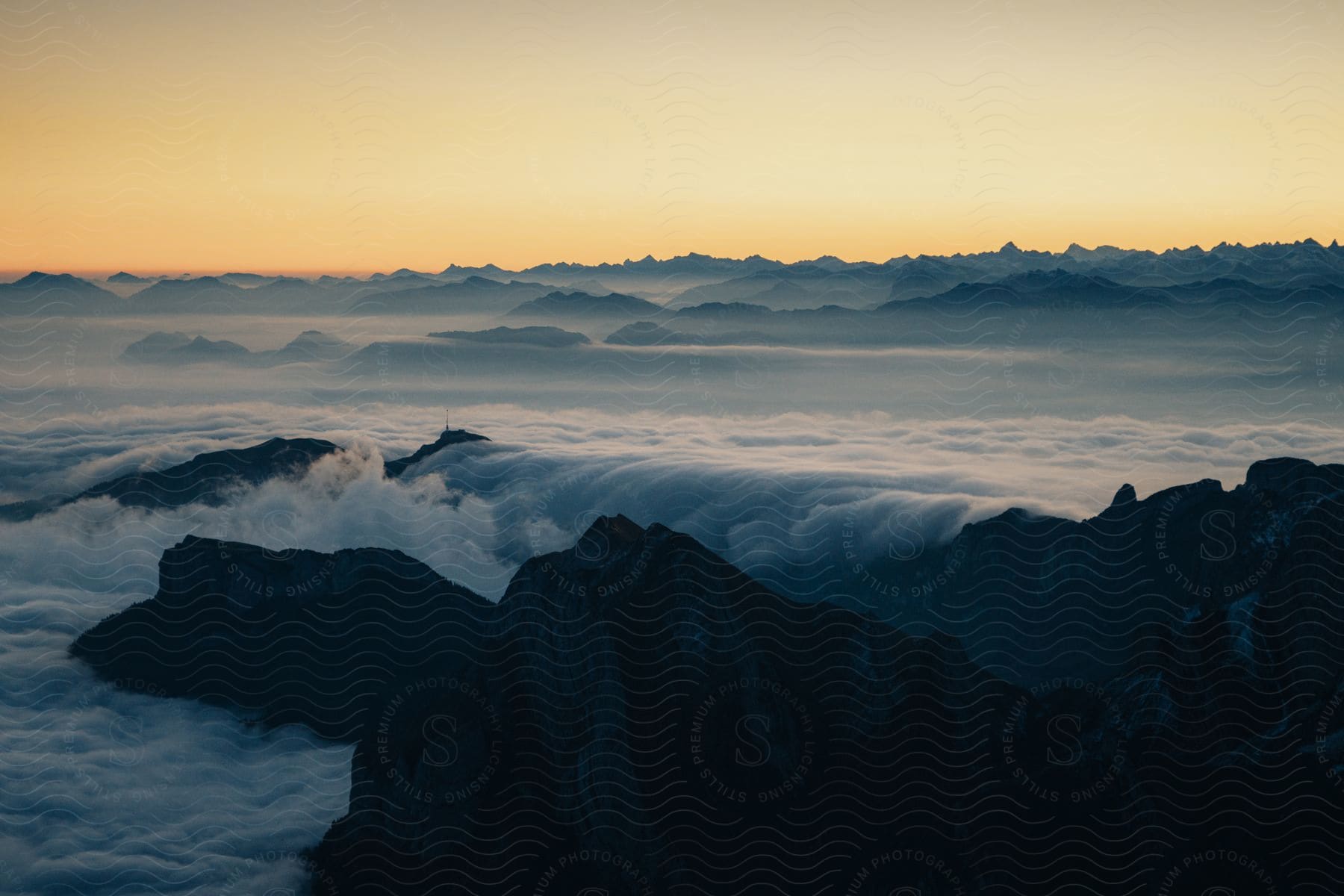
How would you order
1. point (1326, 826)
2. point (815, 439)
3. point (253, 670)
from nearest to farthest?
point (1326, 826) → point (253, 670) → point (815, 439)


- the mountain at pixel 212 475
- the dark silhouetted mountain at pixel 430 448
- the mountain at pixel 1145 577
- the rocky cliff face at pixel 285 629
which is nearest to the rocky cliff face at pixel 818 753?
the mountain at pixel 1145 577

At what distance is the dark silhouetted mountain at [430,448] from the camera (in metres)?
157

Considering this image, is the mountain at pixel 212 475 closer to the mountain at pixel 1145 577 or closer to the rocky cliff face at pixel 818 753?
the mountain at pixel 1145 577

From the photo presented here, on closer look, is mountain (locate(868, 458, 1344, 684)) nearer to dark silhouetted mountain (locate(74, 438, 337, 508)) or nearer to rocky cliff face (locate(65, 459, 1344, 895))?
rocky cliff face (locate(65, 459, 1344, 895))

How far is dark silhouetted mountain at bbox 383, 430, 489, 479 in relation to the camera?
516 feet

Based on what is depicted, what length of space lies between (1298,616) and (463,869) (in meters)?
45.8

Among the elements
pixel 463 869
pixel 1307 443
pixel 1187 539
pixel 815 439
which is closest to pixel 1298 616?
pixel 1187 539

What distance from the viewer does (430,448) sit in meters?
165

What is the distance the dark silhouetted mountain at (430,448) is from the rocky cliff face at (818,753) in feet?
334

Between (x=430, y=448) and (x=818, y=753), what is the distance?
128 metres

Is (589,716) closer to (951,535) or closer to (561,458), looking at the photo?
(951,535)

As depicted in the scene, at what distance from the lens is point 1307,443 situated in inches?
6117

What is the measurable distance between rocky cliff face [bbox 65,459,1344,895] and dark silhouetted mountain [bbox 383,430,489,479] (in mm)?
101891

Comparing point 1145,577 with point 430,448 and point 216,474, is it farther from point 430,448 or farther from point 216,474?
point 216,474
